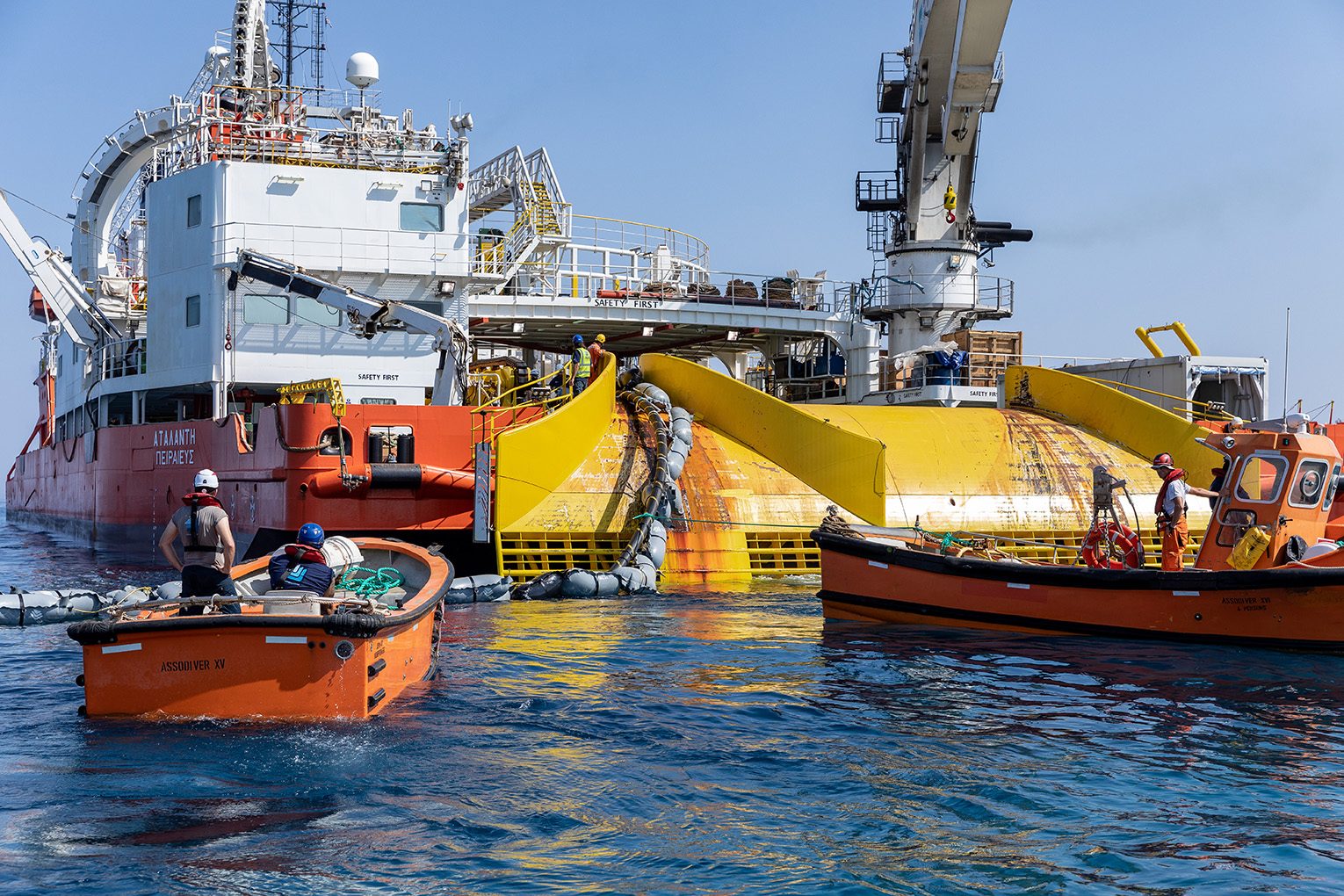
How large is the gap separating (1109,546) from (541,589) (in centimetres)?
711

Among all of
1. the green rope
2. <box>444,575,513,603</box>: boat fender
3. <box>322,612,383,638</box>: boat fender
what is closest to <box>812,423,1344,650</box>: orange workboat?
<box>444,575,513,603</box>: boat fender

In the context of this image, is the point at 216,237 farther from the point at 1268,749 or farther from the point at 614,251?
the point at 1268,749

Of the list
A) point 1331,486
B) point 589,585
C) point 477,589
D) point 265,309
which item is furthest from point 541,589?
point 265,309

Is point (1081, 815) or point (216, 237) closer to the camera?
point (1081, 815)

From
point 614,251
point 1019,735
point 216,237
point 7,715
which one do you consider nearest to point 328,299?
point 216,237

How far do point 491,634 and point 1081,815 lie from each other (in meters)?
7.54

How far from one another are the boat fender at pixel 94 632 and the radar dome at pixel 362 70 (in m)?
20.2

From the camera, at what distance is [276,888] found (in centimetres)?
582

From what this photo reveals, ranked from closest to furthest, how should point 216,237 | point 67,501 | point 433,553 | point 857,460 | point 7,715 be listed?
point 7,715 → point 433,553 → point 857,460 → point 216,237 → point 67,501

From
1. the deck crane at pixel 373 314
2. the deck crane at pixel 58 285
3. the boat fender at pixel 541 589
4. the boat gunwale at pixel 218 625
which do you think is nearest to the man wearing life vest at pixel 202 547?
the boat gunwale at pixel 218 625

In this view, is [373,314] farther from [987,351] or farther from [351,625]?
[987,351]

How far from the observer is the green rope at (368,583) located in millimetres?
11062

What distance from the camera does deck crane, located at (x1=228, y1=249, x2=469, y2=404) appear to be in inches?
798

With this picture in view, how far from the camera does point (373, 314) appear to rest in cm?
2052
